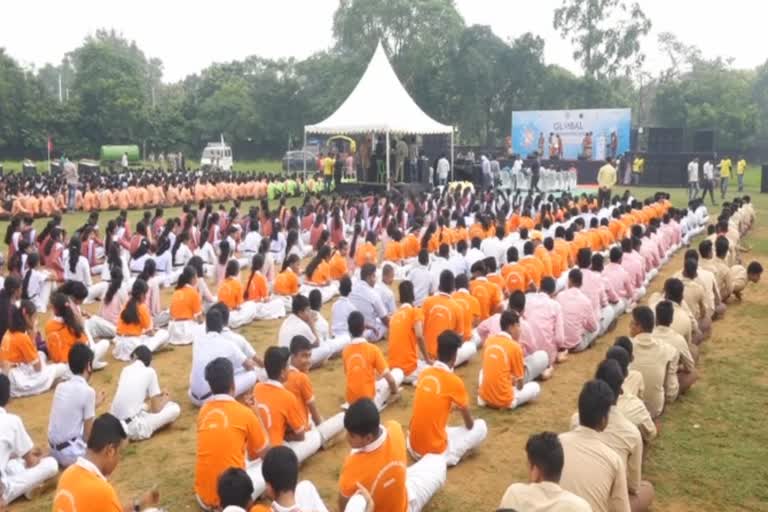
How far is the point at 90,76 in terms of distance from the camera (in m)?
43.6

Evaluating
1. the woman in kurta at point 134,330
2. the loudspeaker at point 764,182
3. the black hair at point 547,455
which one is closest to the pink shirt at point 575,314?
the woman in kurta at point 134,330

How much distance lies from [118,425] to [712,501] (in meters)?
3.84

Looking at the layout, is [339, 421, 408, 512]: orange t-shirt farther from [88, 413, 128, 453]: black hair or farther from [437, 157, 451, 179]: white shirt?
[437, 157, 451, 179]: white shirt

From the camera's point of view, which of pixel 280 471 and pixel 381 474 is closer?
pixel 280 471

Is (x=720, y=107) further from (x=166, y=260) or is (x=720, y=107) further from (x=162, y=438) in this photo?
(x=162, y=438)

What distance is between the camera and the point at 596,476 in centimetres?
365

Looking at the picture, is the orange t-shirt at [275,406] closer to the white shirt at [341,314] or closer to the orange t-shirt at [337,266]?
the white shirt at [341,314]

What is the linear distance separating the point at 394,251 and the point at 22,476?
768 centimetres

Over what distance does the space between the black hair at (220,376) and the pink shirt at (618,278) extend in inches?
229

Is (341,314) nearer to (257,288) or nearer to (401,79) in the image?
(257,288)

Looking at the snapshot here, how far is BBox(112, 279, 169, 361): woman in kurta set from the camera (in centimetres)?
751

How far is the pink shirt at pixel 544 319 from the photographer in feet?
23.3

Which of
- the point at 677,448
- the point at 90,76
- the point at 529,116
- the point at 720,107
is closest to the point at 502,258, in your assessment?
the point at 677,448

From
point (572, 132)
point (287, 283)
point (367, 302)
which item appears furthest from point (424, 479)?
point (572, 132)
